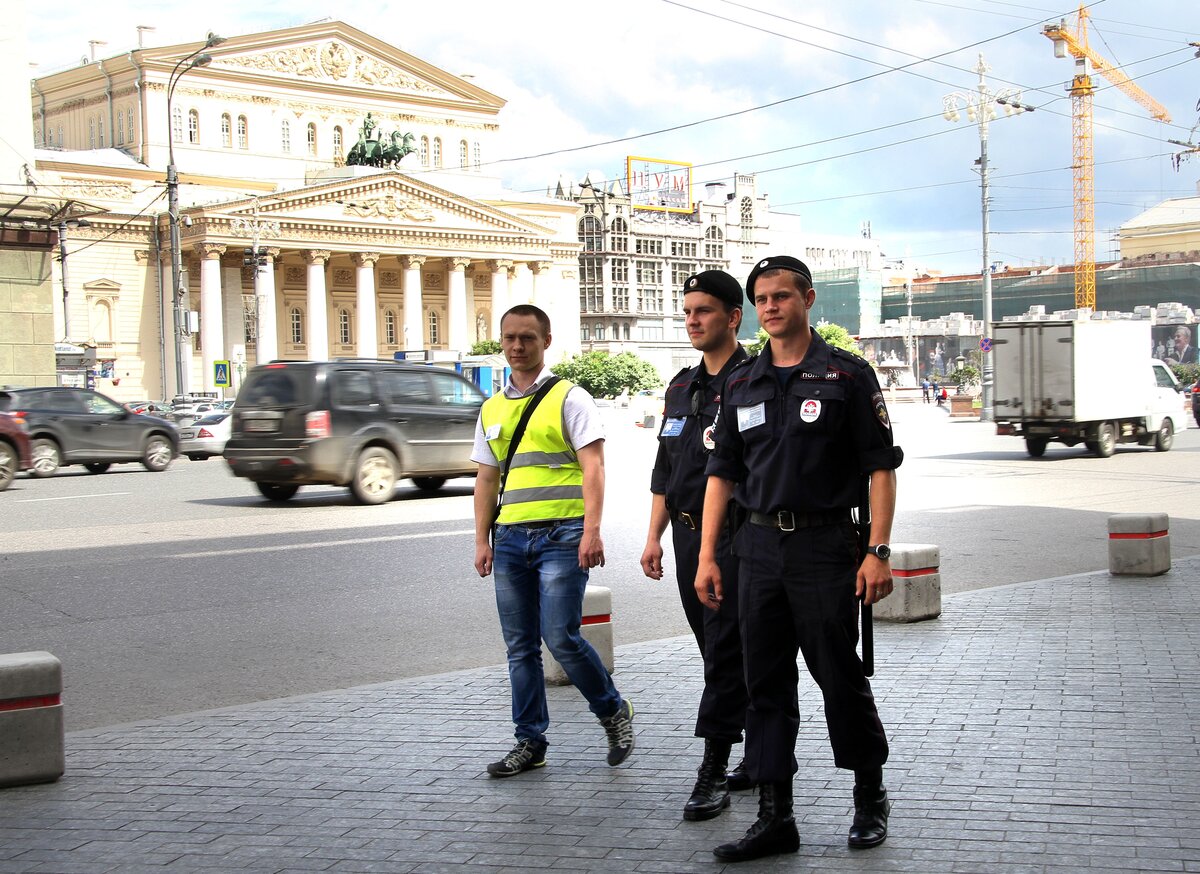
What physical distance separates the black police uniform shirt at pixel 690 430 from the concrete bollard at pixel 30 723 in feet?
8.74

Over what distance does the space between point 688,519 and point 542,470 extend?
2.21ft

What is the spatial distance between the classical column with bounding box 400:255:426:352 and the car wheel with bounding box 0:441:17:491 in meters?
66.1

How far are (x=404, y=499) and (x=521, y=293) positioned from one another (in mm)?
75636

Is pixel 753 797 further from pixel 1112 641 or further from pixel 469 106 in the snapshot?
pixel 469 106

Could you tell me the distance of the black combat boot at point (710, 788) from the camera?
16.1 ft

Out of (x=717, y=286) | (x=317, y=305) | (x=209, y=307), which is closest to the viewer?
(x=717, y=286)

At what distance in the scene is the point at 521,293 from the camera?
94.7m

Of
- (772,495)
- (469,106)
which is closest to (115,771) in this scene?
(772,495)

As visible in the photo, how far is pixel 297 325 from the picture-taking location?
89.1m

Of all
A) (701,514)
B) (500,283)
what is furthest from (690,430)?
(500,283)

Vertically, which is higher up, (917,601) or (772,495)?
(772,495)

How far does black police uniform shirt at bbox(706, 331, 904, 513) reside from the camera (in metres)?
4.46

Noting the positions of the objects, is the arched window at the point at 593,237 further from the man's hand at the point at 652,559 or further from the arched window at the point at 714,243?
the man's hand at the point at 652,559

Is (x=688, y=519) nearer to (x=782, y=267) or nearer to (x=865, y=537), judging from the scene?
(x=865, y=537)
